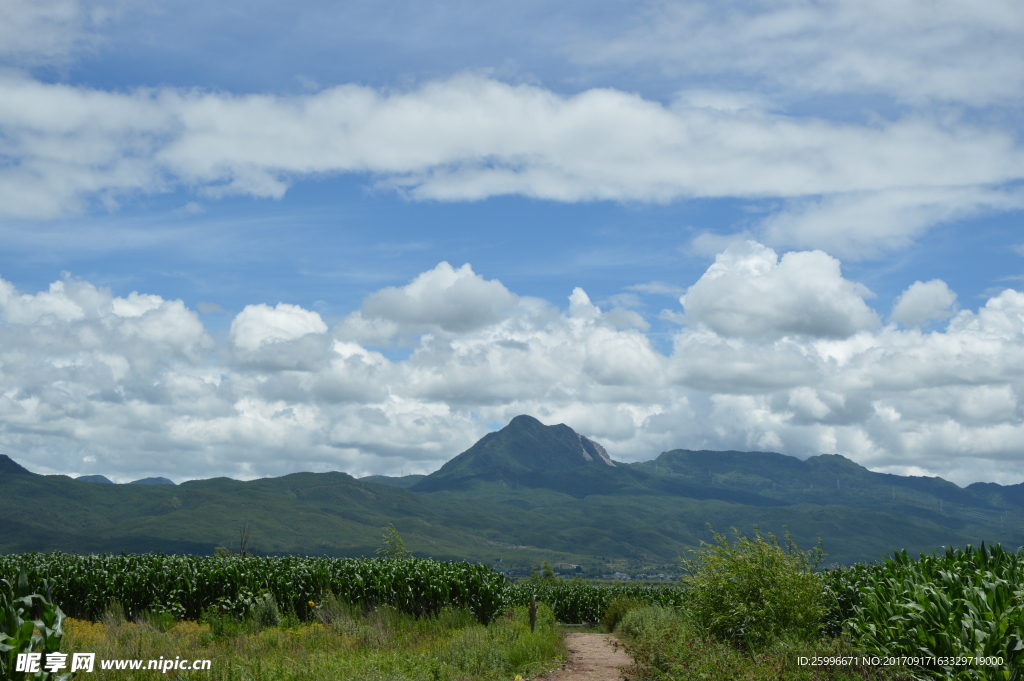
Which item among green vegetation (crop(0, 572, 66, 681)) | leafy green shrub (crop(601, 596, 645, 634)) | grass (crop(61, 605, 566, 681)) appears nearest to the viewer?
green vegetation (crop(0, 572, 66, 681))

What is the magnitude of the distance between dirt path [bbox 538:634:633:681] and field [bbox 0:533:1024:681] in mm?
742

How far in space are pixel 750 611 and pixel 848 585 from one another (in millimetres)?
3392

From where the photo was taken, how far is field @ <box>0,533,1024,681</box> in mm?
13133

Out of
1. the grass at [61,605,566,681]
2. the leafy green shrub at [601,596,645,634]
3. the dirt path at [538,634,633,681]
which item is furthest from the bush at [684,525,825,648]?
the leafy green shrub at [601,596,645,634]

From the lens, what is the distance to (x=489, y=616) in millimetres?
28688

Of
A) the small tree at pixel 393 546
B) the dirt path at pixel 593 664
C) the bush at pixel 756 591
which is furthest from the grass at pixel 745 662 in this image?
the small tree at pixel 393 546

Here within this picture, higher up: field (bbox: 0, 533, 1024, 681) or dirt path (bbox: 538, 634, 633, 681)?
field (bbox: 0, 533, 1024, 681)

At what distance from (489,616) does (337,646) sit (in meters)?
9.54

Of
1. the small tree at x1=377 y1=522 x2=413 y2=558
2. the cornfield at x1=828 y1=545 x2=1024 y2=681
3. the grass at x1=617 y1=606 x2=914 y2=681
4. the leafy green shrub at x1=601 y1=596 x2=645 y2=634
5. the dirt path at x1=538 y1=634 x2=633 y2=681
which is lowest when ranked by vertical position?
the leafy green shrub at x1=601 y1=596 x2=645 y2=634

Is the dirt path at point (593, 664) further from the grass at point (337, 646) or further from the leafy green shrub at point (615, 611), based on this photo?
the leafy green shrub at point (615, 611)

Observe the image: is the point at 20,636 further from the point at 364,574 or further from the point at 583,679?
the point at 364,574

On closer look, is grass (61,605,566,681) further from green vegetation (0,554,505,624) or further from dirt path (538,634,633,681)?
green vegetation (0,554,505,624)

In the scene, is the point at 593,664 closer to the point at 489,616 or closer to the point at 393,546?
the point at 489,616

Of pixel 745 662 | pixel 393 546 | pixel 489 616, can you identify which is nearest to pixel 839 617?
pixel 745 662
